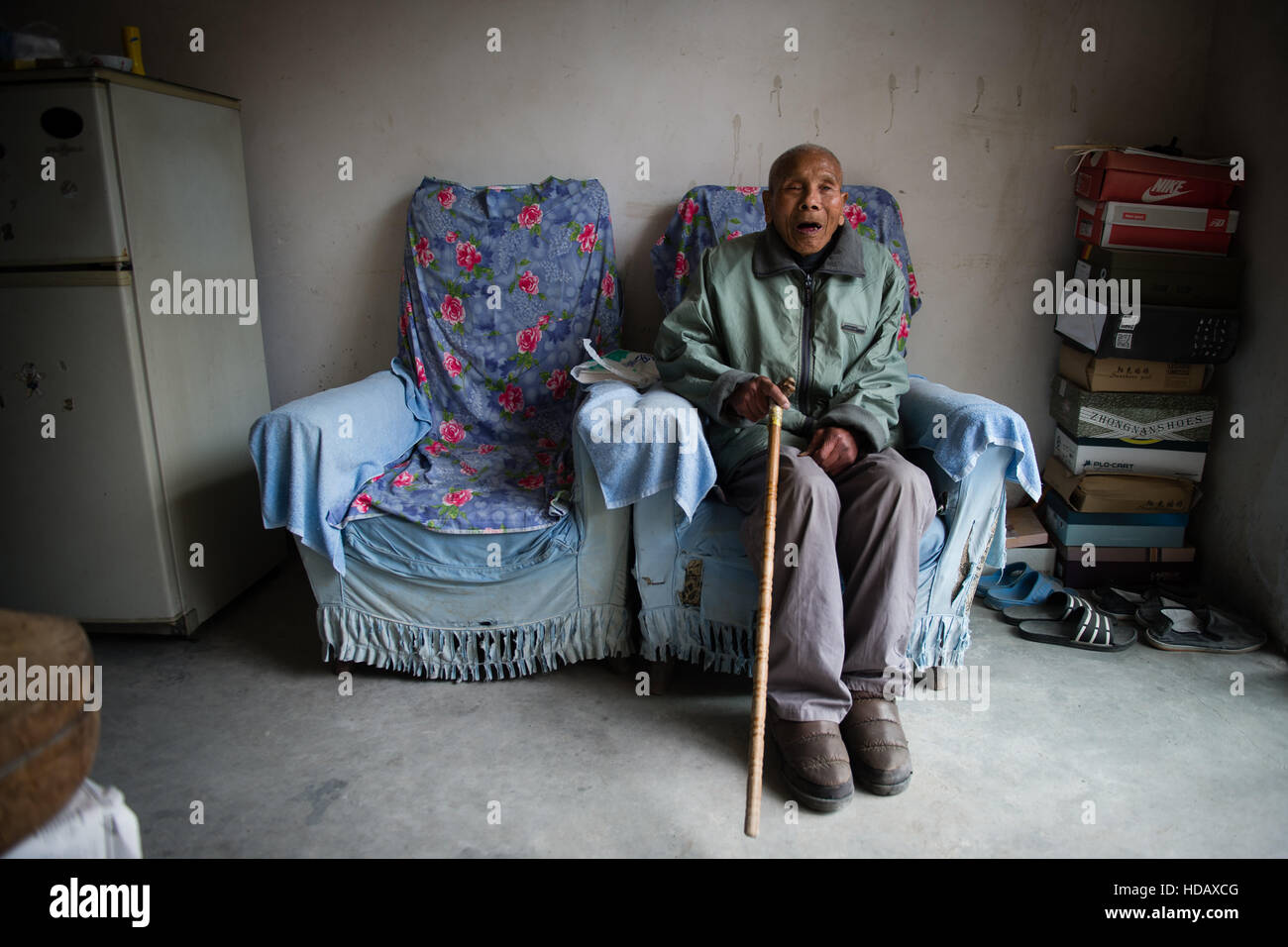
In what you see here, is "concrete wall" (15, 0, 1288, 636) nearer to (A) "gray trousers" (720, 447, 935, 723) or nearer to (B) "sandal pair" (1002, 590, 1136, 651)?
(B) "sandal pair" (1002, 590, 1136, 651)

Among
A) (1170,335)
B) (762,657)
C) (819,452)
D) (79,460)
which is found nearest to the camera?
(762,657)

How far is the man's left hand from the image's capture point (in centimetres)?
187

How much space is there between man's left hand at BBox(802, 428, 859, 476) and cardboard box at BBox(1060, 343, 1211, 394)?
947 millimetres

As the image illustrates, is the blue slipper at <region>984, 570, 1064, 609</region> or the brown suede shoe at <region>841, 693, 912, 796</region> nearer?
the brown suede shoe at <region>841, 693, 912, 796</region>

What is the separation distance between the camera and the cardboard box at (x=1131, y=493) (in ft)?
8.01

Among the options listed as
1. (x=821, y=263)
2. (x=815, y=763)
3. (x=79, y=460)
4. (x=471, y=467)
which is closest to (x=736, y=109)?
(x=821, y=263)

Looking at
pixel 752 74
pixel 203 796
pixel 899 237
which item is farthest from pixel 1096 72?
pixel 203 796

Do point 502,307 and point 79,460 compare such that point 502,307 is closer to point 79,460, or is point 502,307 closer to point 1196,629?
point 79,460

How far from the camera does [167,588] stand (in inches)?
85.2

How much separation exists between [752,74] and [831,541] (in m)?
1.44

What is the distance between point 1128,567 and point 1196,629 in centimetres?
30

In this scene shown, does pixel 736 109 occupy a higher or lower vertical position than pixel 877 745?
higher

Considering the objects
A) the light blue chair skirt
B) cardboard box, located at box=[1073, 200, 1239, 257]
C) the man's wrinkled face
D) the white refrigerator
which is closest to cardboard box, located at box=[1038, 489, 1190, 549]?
cardboard box, located at box=[1073, 200, 1239, 257]

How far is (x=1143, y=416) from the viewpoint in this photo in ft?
7.93
